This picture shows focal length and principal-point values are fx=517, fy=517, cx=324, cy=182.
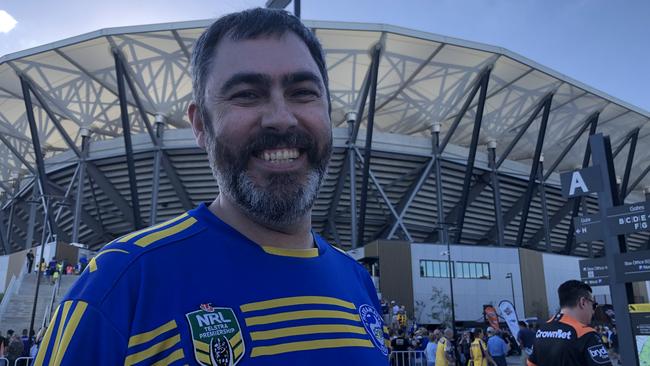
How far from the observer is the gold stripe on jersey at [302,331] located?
50.8 inches

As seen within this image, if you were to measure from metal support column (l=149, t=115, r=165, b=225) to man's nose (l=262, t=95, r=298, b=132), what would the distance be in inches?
1347

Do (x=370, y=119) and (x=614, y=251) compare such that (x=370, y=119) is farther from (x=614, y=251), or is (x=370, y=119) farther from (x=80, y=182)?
(x=614, y=251)

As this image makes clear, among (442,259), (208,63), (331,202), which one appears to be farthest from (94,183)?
(208,63)

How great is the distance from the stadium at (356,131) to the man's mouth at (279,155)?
1188 inches

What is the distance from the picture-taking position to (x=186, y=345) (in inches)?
46.9

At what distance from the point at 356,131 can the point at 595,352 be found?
32475 mm

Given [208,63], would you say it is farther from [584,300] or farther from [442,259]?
[442,259]

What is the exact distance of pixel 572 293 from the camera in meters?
4.94

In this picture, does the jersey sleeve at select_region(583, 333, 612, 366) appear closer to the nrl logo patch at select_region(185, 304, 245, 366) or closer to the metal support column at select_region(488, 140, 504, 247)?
the nrl logo patch at select_region(185, 304, 245, 366)

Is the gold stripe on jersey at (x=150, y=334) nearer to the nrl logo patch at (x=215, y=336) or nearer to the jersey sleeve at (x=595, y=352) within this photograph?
the nrl logo patch at (x=215, y=336)

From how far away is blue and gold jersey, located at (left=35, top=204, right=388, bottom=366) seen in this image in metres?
1.12

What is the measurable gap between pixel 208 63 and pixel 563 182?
7.52 meters

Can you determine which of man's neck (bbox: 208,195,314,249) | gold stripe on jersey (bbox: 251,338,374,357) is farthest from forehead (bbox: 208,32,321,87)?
gold stripe on jersey (bbox: 251,338,374,357)

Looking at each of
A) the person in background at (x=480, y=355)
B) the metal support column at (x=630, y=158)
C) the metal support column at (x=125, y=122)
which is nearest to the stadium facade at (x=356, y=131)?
the metal support column at (x=125, y=122)
